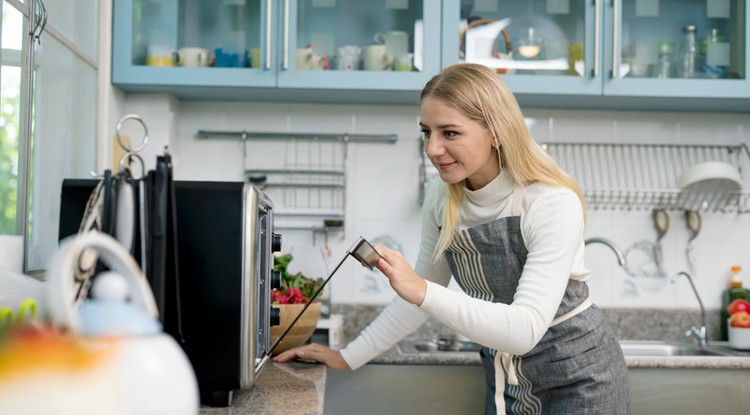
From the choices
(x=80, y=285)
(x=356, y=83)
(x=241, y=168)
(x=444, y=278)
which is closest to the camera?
(x=80, y=285)

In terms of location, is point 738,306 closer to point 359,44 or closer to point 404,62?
point 404,62

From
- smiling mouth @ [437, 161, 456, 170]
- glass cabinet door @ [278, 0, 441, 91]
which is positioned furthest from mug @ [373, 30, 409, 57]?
smiling mouth @ [437, 161, 456, 170]

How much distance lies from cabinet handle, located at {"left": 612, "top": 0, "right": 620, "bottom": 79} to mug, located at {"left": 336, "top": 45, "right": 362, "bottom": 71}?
72 centimetres

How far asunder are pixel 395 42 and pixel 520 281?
1.11m

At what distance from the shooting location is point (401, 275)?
1320mm

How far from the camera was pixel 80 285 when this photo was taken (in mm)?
740

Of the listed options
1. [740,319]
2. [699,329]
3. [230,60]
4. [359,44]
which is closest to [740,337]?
[740,319]

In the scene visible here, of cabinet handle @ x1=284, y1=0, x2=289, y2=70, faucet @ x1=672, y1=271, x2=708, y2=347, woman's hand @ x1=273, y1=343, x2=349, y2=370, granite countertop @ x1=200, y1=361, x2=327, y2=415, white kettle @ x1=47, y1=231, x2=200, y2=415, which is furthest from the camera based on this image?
faucet @ x1=672, y1=271, x2=708, y2=347

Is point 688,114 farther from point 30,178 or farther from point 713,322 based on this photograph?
point 30,178

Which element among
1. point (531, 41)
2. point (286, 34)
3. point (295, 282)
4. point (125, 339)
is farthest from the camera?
point (531, 41)

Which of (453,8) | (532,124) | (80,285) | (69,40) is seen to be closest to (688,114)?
(532,124)

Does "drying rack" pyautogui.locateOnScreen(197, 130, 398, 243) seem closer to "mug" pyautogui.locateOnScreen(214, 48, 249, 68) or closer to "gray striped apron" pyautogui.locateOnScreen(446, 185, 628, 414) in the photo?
"mug" pyautogui.locateOnScreen(214, 48, 249, 68)

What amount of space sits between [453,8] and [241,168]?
814 millimetres

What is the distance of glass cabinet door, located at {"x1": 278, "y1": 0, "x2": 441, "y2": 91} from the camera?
2254mm
